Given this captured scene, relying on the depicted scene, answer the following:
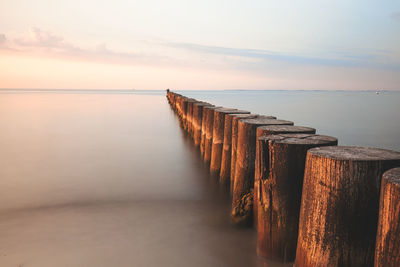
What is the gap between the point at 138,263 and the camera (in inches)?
98.8

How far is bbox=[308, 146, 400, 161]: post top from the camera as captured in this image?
5.20 ft

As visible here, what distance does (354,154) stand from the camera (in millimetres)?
1672

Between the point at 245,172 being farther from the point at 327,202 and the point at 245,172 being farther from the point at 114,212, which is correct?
the point at 114,212

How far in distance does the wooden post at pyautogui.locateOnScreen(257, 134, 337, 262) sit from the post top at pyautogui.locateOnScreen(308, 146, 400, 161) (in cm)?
24

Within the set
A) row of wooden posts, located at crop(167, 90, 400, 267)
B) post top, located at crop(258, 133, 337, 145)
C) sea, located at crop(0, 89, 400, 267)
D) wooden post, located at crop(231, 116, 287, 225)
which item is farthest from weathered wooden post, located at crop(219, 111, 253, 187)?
post top, located at crop(258, 133, 337, 145)

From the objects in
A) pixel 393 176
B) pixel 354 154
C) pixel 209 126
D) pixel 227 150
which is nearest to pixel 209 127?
pixel 209 126

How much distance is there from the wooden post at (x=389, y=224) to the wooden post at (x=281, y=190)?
2.25 ft

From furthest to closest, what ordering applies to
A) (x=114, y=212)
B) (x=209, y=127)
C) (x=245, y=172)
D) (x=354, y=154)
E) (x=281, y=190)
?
(x=209, y=127)
(x=114, y=212)
(x=245, y=172)
(x=281, y=190)
(x=354, y=154)

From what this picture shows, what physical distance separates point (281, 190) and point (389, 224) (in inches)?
32.5

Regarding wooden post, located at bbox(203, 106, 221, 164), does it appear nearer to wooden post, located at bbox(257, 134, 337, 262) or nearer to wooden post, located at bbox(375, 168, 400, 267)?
wooden post, located at bbox(257, 134, 337, 262)

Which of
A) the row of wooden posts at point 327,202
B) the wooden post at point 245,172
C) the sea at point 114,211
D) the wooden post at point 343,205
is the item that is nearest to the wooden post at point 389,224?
the row of wooden posts at point 327,202

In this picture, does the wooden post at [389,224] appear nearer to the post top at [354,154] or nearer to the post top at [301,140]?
the post top at [354,154]

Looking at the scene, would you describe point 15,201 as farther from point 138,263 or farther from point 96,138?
point 96,138

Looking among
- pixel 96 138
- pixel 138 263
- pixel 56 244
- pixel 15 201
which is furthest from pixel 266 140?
pixel 96 138
